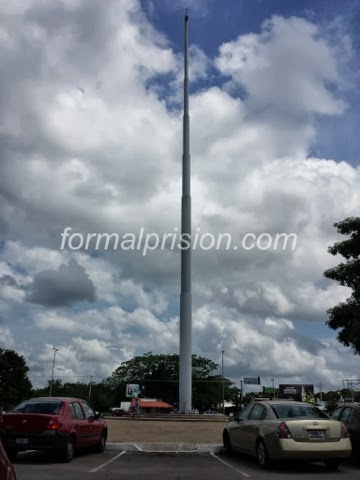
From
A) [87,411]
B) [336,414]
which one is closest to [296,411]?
[336,414]

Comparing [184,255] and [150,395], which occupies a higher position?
[184,255]

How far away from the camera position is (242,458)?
535 inches

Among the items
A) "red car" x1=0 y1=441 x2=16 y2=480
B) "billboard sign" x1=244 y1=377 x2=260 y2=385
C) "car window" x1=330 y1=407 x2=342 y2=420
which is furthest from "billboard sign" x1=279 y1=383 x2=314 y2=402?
"red car" x1=0 y1=441 x2=16 y2=480

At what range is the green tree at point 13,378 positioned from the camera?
84.2 metres

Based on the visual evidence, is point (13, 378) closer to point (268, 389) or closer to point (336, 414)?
point (268, 389)

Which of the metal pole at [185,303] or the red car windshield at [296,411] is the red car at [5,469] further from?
the metal pole at [185,303]

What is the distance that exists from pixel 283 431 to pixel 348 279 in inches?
398

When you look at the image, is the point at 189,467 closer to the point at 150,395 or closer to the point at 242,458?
the point at 242,458

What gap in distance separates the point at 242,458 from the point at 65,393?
119m

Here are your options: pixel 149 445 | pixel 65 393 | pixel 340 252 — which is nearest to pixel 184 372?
pixel 340 252

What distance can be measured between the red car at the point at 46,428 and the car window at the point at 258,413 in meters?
3.94

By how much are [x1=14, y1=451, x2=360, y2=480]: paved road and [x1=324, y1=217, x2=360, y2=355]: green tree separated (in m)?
7.19

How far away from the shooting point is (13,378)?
86.8 metres

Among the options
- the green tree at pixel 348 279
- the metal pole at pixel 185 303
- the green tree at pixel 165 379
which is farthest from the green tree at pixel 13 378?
the green tree at pixel 348 279
